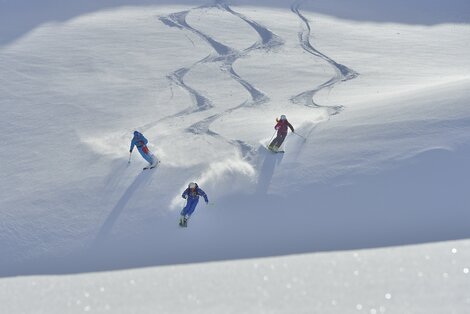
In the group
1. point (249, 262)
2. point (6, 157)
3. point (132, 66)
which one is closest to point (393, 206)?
point (249, 262)

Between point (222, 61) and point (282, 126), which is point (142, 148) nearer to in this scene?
point (282, 126)

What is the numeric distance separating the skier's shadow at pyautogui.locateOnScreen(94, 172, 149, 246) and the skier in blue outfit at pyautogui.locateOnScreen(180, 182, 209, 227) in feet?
4.32

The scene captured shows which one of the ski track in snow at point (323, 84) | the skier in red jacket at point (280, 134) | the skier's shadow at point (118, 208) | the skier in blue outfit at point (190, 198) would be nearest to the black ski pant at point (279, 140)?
the skier in red jacket at point (280, 134)

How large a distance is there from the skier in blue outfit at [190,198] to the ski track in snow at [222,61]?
2.21 meters

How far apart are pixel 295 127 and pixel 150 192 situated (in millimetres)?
3862

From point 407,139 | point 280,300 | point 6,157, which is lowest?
point 6,157

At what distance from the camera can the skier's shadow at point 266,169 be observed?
10849 millimetres

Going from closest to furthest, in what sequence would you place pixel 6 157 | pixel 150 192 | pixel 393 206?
1. pixel 393 206
2. pixel 150 192
3. pixel 6 157

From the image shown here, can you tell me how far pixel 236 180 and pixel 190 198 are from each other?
4.37ft

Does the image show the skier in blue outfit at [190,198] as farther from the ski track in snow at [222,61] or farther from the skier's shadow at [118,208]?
the ski track in snow at [222,61]

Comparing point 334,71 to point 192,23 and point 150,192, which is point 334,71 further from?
point 150,192

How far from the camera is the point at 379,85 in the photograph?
640 inches

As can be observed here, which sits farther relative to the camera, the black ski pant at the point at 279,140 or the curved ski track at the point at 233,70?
the curved ski track at the point at 233,70

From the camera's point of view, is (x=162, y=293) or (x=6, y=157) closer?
(x=162, y=293)
